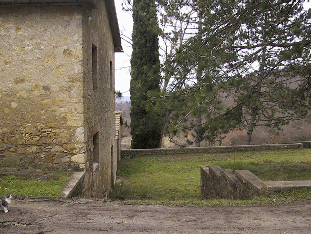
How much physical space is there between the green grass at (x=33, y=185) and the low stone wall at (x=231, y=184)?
3477mm

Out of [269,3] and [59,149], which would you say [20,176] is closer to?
[59,149]

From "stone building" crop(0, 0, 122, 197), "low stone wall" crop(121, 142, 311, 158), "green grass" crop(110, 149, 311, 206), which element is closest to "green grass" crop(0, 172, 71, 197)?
"stone building" crop(0, 0, 122, 197)

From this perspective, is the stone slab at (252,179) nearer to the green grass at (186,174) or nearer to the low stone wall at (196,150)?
the green grass at (186,174)

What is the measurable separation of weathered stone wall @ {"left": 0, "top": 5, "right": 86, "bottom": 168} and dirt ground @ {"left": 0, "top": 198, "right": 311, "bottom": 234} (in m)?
1.53

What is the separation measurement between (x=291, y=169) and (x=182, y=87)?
13.4 feet

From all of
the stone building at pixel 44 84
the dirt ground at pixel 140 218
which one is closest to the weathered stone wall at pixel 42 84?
the stone building at pixel 44 84

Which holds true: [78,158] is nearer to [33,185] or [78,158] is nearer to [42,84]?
[33,185]

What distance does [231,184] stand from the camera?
6445 millimetres

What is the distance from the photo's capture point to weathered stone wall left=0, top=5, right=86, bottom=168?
5605 millimetres

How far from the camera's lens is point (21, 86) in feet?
18.7

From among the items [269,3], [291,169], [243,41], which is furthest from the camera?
[291,169]

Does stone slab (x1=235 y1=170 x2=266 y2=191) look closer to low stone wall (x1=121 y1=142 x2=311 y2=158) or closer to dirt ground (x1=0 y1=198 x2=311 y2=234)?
dirt ground (x1=0 y1=198 x2=311 y2=234)

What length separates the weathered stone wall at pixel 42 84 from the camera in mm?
5605

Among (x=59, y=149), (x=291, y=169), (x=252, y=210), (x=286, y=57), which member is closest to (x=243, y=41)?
(x=286, y=57)
